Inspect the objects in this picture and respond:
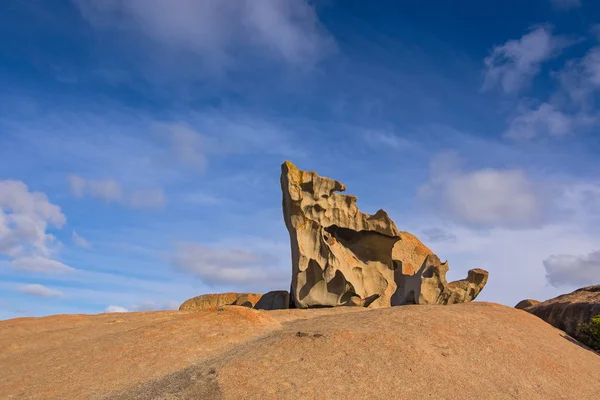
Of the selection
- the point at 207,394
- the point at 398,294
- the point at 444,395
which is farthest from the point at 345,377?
the point at 398,294

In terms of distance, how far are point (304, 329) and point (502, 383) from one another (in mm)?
5880

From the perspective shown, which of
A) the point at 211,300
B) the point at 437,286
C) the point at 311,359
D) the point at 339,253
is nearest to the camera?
the point at 311,359

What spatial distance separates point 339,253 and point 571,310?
1144cm

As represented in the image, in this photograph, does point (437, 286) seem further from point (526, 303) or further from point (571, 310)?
point (526, 303)

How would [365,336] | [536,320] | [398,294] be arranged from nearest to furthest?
[365,336] < [536,320] < [398,294]

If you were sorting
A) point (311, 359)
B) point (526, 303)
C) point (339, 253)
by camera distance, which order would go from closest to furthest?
point (311, 359) → point (339, 253) → point (526, 303)

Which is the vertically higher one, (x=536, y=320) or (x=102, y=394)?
(x=536, y=320)

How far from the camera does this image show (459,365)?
14.1 metres

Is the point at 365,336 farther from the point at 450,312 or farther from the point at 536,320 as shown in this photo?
the point at 536,320

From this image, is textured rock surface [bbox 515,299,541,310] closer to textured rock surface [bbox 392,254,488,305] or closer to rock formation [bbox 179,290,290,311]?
textured rock surface [bbox 392,254,488,305]

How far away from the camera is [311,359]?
13.6 metres

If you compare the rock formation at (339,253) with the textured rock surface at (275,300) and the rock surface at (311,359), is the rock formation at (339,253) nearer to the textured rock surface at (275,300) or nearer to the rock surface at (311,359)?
the textured rock surface at (275,300)

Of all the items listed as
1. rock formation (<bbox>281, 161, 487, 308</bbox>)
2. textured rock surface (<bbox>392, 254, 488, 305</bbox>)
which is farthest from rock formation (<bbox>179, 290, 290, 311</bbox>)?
textured rock surface (<bbox>392, 254, 488, 305</bbox>)

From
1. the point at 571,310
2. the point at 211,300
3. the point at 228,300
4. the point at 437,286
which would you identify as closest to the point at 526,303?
the point at 571,310
